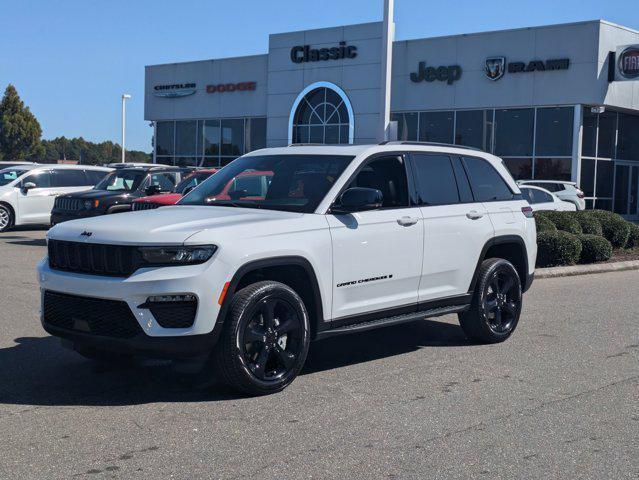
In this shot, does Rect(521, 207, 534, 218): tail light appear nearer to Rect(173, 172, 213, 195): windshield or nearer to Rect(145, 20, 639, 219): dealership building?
Rect(173, 172, 213, 195): windshield

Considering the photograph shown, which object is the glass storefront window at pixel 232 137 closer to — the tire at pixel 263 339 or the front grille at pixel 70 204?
the front grille at pixel 70 204

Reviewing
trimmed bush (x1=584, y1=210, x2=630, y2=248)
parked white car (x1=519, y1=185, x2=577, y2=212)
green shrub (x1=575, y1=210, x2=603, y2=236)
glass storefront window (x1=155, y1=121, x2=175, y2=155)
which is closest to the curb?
green shrub (x1=575, y1=210, x2=603, y2=236)

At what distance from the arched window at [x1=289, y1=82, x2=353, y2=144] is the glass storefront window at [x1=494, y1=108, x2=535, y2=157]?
614 centimetres

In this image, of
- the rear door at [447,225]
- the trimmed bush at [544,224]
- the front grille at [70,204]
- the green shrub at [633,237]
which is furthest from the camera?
the green shrub at [633,237]

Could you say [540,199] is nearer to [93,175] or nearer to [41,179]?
[93,175]

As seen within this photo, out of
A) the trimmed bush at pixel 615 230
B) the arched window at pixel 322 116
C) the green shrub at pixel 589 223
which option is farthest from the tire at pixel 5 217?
the arched window at pixel 322 116

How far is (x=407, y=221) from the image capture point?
7.41 metres

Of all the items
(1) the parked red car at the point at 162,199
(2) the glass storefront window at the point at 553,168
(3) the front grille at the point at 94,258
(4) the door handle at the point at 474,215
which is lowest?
(3) the front grille at the point at 94,258

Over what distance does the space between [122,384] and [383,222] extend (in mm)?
2484

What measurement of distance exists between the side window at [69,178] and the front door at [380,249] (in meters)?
15.7

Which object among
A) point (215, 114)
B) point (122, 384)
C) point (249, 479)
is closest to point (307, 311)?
point (122, 384)

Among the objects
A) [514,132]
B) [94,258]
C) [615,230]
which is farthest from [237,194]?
[514,132]

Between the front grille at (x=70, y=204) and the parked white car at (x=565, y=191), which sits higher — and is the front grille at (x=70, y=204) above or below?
below

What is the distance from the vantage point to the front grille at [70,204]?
54.1 feet
